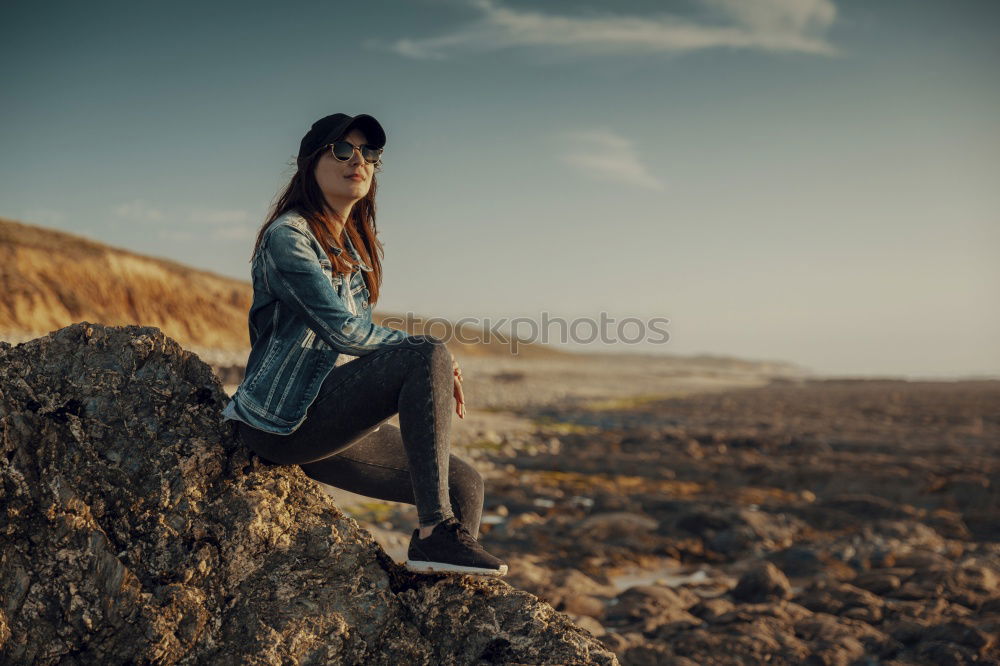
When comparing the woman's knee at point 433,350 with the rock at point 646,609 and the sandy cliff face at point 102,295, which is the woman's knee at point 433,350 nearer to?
the rock at point 646,609

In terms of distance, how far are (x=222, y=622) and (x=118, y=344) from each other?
53.7 inches

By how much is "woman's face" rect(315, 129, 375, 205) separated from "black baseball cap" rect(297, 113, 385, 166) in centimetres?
4

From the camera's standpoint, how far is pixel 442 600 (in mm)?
3365

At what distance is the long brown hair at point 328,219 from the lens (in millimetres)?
3523

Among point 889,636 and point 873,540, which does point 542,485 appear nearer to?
point 873,540

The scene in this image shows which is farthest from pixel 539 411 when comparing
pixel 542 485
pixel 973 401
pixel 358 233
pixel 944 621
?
pixel 358 233

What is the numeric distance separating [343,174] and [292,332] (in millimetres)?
854

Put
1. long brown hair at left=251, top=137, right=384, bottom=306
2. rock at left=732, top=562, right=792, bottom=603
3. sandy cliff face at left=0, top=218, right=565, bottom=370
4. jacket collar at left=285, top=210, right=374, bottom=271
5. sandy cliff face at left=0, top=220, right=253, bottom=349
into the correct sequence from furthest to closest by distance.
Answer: sandy cliff face at left=0, top=220, right=253, bottom=349 → sandy cliff face at left=0, top=218, right=565, bottom=370 → rock at left=732, top=562, right=792, bottom=603 → long brown hair at left=251, top=137, right=384, bottom=306 → jacket collar at left=285, top=210, right=374, bottom=271

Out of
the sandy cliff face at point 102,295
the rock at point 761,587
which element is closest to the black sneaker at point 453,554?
the rock at point 761,587

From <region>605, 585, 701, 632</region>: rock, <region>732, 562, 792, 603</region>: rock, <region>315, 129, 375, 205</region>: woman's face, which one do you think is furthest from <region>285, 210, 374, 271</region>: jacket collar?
<region>732, 562, 792, 603</region>: rock

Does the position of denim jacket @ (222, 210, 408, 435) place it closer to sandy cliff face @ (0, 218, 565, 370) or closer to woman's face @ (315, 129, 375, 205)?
woman's face @ (315, 129, 375, 205)

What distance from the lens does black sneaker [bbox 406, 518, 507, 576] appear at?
321cm

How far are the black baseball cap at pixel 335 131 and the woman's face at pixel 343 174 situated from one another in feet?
0.12

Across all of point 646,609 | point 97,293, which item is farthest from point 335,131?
point 97,293
